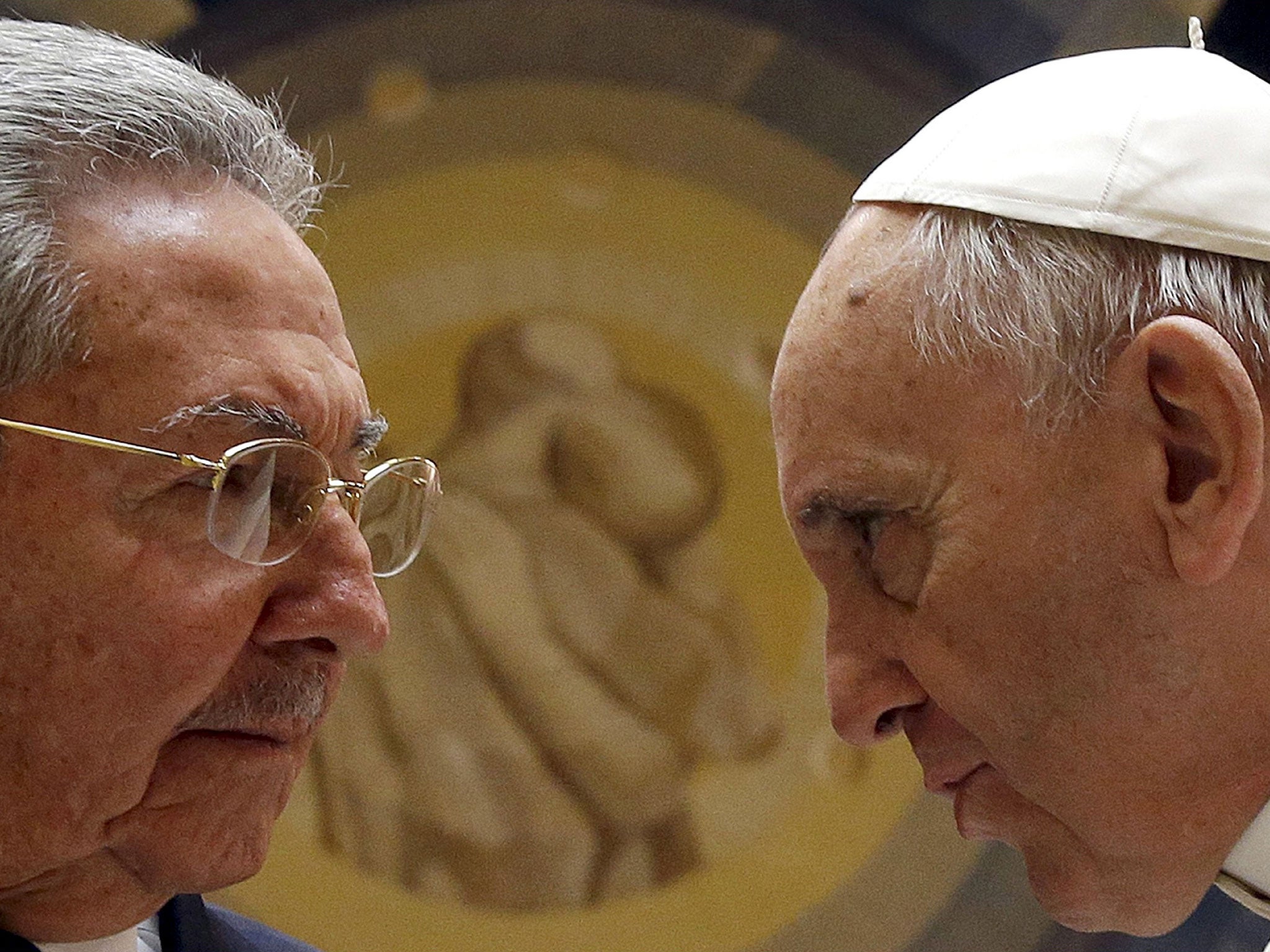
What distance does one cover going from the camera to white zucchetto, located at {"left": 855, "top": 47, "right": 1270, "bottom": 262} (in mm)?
2215

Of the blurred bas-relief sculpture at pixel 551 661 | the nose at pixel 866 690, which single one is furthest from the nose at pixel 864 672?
the blurred bas-relief sculpture at pixel 551 661

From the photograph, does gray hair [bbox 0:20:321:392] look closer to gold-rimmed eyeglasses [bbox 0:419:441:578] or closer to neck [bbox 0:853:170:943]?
gold-rimmed eyeglasses [bbox 0:419:441:578]

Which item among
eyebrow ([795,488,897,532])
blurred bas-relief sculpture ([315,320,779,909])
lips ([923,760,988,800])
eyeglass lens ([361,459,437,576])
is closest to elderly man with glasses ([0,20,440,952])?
eyeglass lens ([361,459,437,576])

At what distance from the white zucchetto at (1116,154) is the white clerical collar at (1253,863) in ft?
2.40

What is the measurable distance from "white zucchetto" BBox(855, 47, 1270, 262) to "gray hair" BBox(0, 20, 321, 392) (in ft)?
3.04

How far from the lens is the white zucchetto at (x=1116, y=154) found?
2.21m

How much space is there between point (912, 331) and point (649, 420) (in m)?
3.14

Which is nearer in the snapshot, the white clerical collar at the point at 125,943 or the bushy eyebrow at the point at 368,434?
the white clerical collar at the point at 125,943

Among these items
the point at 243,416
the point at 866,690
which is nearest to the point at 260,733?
the point at 243,416

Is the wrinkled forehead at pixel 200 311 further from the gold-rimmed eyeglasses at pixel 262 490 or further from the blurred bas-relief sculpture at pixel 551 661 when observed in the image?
the blurred bas-relief sculpture at pixel 551 661

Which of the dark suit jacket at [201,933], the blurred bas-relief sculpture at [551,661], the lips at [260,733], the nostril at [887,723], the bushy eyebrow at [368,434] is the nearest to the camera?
the lips at [260,733]

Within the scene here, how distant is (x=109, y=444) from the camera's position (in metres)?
2.12

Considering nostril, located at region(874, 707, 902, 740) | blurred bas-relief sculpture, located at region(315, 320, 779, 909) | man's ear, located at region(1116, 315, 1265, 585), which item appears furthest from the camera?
blurred bas-relief sculpture, located at region(315, 320, 779, 909)

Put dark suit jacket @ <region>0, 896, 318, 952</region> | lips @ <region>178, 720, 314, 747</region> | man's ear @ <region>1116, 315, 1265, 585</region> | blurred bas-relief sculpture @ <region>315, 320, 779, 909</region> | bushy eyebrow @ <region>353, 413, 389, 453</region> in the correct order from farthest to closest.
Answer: blurred bas-relief sculpture @ <region>315, 320, 779, 909</region>, dark suit jacket @ <region>0, 896, 318, 952</region>, bushy eyebrow @ <region>353, 413, 389, 453</region>, lips @ <region>178, 720, 314, 747</region>, man's ear @ <region>1116, 315, 1265, 585</region>
